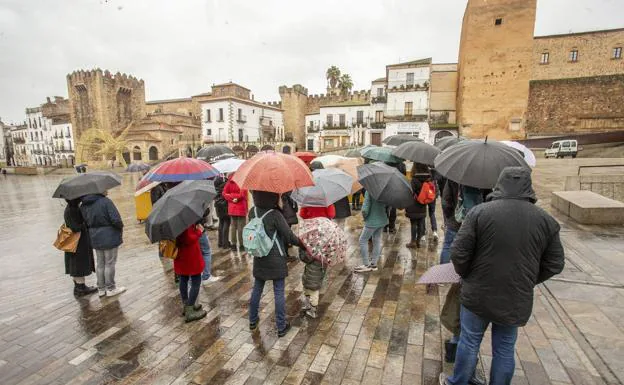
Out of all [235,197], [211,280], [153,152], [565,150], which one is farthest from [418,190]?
[153,152]

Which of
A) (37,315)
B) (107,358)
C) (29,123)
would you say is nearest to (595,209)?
(107,358)

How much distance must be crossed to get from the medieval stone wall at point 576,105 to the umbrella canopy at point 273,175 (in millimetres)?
35455

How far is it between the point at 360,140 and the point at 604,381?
36645 mm

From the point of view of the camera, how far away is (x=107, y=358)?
10.7 feet

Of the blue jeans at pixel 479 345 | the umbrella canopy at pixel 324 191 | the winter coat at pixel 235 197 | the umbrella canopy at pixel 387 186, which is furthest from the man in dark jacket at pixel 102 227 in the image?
the blue jeans at pixel 479 345

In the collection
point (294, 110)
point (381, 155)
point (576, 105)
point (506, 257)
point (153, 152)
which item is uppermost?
point (294, 110)

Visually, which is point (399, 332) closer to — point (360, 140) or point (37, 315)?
point (37, 315)

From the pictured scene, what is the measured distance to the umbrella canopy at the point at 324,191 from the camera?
14.0 feet

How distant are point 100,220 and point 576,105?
38792 millimetres

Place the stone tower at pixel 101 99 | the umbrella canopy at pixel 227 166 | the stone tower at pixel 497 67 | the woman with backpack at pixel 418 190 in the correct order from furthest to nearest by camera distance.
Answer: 1. the stone tower at pixel 101 99
2. the stone tower at pixel 497 67
3. the umbrella canopy at pixel 227 166
4. the woman with backpack at pixel 418 190

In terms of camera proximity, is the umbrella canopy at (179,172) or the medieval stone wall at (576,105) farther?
the medieval stone wall at (576,105)

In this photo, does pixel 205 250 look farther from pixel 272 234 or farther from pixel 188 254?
pixel 272 234

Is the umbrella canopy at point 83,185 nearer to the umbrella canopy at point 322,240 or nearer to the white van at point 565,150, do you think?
the umbrella canopy at point 322,240

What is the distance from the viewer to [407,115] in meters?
33.2
